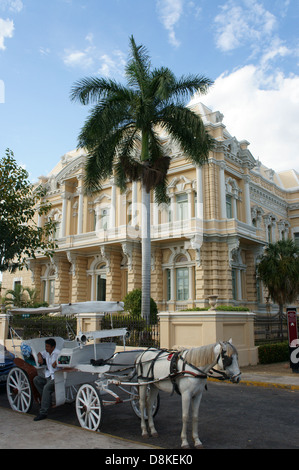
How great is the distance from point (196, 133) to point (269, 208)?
1693 centimetres

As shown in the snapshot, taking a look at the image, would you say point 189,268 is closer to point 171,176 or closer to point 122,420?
point 171,176

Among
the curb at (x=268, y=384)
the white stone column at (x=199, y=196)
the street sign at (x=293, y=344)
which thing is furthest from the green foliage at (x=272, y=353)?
the white stone column at (x=199, y=196)

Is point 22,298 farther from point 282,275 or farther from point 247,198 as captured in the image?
point 282,275

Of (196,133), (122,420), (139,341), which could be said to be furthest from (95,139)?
(122,420)

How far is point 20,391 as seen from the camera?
7.43m

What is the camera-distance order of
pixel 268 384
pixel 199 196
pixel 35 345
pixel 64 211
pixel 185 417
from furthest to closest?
pixel 64 211 → pixel 199 196 → pixel 268 384 → pixel 35 345 → pixel 185 417

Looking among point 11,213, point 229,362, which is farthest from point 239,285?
point 229,362

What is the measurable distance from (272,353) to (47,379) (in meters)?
10.3

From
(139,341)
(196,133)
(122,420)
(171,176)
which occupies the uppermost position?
(171,176)

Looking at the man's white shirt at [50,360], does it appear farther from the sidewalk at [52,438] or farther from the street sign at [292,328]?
the street sign at [292,328]

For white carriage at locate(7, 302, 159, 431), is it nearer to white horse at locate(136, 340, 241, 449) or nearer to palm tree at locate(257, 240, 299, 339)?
white horse at locate(136, 340, 241, 449)

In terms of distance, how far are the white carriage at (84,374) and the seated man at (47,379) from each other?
12 cm

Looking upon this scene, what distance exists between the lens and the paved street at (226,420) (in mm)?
5645
